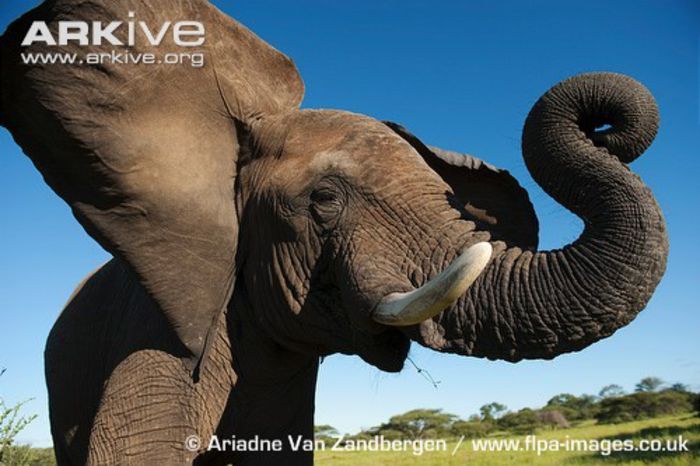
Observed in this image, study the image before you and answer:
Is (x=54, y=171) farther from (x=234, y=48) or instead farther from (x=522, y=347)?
(x=522, y=347)

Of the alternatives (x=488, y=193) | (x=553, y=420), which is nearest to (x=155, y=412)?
(x=488, y=193)

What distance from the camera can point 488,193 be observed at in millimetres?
2973

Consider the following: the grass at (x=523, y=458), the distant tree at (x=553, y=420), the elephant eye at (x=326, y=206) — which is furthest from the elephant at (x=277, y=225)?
the distant tree at (x=553, y=420)

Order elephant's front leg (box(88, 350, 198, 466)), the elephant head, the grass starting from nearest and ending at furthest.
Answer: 1. the elephant head
2. elephant's front leg (box(88, 350, 198, 466))
3. the grass

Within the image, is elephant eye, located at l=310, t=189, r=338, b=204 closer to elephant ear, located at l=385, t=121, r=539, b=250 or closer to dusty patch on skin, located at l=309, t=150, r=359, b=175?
dusty patch on skin, located at l=309, t=150, r=359, b=175

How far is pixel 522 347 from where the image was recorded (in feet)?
7.68

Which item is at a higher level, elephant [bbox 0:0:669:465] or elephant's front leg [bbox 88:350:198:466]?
elephant [bbox 0:0:669:465]

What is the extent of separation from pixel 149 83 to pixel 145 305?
97 cm

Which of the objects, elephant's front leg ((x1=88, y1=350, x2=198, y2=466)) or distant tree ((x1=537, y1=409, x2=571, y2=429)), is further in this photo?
distant tree ((x1=537, y1=409, x2=571, y2=429))

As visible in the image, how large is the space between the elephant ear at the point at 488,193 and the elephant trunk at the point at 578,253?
261mm

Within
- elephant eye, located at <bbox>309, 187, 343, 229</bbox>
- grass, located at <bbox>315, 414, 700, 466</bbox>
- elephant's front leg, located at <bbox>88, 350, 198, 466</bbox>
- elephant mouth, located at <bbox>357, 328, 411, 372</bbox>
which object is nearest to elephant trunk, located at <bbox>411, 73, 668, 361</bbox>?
elephant mouth, located at <bbox>357, 328, 411, 372</bbox>

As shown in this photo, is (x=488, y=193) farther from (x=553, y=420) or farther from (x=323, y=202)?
(x=553, y=420)

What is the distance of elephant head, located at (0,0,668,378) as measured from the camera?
2.32 meters

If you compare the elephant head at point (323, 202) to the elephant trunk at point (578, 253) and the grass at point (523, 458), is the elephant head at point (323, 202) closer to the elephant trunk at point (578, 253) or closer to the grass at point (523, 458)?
the elephant trunk at point (578, 253)
